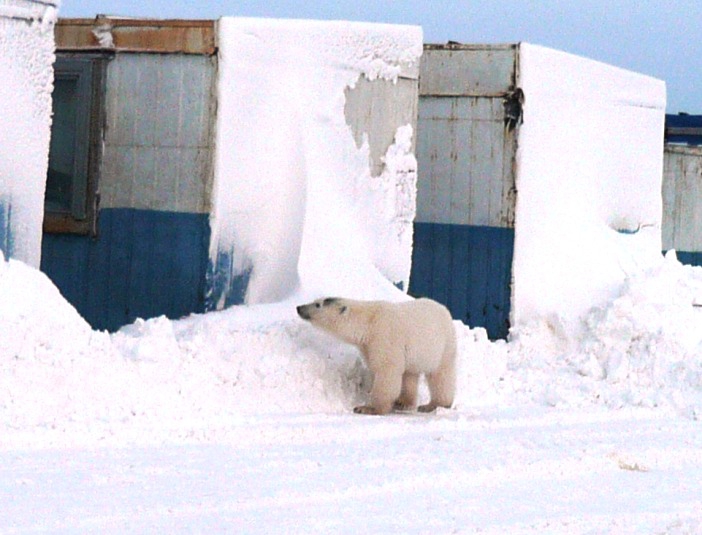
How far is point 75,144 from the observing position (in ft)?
37.8

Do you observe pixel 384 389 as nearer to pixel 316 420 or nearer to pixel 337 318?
pixel 337 318

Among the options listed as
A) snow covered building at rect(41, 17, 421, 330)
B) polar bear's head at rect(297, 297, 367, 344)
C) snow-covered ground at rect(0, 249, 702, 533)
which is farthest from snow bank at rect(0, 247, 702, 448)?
snow covered building at rect(41, 17, 421, 330)

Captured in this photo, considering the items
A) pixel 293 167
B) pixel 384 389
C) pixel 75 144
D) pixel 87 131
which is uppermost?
pixel 87 131

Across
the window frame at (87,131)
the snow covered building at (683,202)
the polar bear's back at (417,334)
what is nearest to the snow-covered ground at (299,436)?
the polar bear's back at (417,334)

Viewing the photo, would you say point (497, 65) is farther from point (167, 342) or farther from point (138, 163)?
point (167, 342)

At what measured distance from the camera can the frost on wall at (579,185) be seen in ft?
44.9

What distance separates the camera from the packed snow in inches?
259

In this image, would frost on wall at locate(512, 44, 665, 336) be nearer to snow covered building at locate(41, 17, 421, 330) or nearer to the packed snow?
the packed snow

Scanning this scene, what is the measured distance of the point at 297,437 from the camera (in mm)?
8430

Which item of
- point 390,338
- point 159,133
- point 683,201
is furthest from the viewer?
point 683,201

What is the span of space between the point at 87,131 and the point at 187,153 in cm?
91

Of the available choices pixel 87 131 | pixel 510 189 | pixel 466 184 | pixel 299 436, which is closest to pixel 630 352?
pixel 510 189

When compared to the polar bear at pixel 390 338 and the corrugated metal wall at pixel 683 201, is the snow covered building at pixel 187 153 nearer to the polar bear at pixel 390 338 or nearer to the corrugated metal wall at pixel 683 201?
the polar bear at pixel 390 338

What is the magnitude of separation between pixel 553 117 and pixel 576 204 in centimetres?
95
